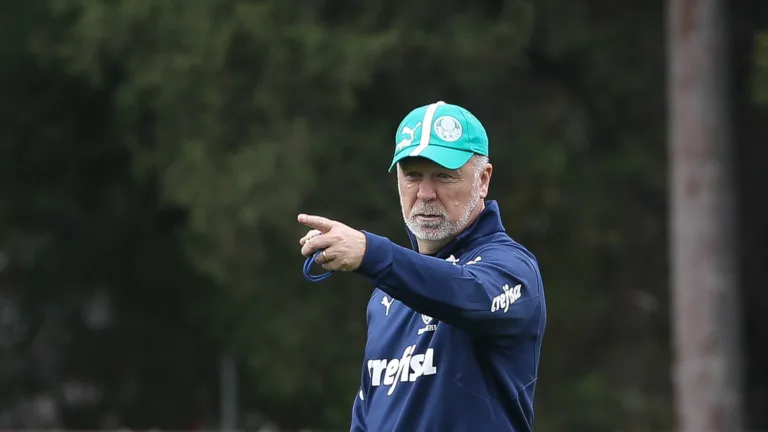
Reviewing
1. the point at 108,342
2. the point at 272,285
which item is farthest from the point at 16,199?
the point at 272,285

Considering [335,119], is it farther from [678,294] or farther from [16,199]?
[16,199]

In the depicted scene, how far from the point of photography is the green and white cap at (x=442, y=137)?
3.54m

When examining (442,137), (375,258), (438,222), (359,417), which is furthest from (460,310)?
(359,417)

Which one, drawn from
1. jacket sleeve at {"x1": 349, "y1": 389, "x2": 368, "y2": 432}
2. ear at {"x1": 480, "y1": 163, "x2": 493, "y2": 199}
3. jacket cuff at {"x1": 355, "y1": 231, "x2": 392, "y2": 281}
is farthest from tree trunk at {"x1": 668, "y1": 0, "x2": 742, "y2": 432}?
jacket cuff at {"x1": 355, "y1": 231, "x2": 392, "y2": 281}

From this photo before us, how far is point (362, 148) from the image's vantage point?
14.0 metres

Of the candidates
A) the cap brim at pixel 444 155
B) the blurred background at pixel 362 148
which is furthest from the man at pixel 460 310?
the blurred background at pixel 362 148

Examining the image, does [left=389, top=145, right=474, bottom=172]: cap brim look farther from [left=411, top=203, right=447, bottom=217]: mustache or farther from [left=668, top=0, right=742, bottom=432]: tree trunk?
[left=668, top=0, right=742, bottom=432]: tree trunk

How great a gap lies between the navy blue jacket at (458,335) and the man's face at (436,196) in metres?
0.07

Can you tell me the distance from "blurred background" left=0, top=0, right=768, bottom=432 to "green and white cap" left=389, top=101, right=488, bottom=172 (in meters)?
8.25

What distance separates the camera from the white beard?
361 cm

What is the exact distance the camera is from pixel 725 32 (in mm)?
14008

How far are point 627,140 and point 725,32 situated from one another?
2204 millimetres

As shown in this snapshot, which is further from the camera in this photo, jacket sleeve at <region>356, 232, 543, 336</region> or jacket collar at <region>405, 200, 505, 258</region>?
jacket collar at <region>405, 200, 505, 258</region>

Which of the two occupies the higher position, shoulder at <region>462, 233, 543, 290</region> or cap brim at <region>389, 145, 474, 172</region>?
cap brim at <region>389, 145, 474, 172</region>
